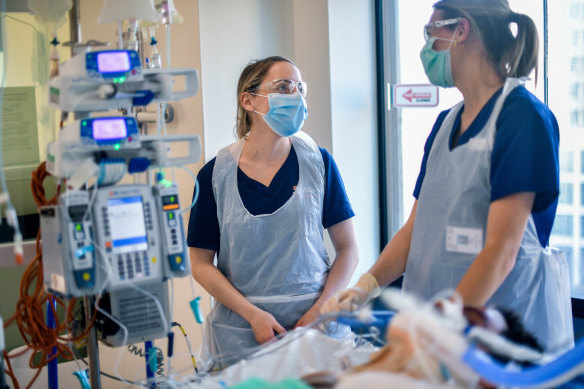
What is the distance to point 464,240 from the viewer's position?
1811mm

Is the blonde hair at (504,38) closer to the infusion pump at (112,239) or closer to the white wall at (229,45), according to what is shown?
the infusion pump at (112,239)

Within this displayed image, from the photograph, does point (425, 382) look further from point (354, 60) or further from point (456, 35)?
point (354, 60)

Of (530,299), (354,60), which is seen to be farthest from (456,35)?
(354,60)

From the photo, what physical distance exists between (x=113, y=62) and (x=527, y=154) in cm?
109

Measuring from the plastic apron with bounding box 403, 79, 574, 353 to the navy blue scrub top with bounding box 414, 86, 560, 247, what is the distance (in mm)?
36

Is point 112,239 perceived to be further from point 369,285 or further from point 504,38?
point 504,38

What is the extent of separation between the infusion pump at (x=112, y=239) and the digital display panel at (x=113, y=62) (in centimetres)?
31

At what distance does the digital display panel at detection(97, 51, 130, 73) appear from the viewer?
1642 mm

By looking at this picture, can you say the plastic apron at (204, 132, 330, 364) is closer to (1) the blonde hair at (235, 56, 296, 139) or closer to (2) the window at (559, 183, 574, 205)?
(1) the blonde hair at (235, 56, 296, 139)

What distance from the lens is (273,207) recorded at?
230 centimetres

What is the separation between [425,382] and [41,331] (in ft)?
3.84

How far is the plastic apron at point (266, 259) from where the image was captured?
2.26 meters

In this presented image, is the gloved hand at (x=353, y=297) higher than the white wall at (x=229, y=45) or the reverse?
the reverse

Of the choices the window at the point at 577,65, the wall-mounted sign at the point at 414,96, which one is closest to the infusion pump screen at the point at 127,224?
the wall-mounted sign at the point at 414,96
